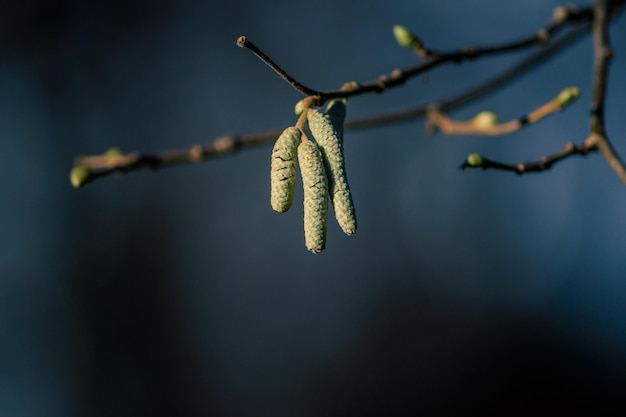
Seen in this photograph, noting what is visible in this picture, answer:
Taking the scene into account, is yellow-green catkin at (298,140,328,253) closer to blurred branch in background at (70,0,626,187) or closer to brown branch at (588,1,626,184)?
blurred branch in background at (70,0,626,187)

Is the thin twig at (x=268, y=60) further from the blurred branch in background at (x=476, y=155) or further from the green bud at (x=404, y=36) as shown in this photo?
the green bud at (x=404, y=36)

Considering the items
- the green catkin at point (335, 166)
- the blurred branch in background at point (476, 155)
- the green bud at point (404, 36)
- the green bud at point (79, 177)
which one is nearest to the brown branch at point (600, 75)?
the blurred branch in background at point (476, 155)

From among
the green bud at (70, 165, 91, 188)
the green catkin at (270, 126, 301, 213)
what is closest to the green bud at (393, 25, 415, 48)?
the green catkin at (270, 126, 301, 213)

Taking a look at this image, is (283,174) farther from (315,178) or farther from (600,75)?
(600,75)

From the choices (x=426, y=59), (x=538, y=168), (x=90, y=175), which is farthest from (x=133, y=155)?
(x=538, y=168)

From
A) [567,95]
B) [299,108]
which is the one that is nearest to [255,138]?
[299,108]

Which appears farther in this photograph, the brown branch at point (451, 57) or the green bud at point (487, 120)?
the green bud at point (487, 120)

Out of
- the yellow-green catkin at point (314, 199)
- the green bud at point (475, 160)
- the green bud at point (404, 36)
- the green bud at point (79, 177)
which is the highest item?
the green bud at point (404, 36)
